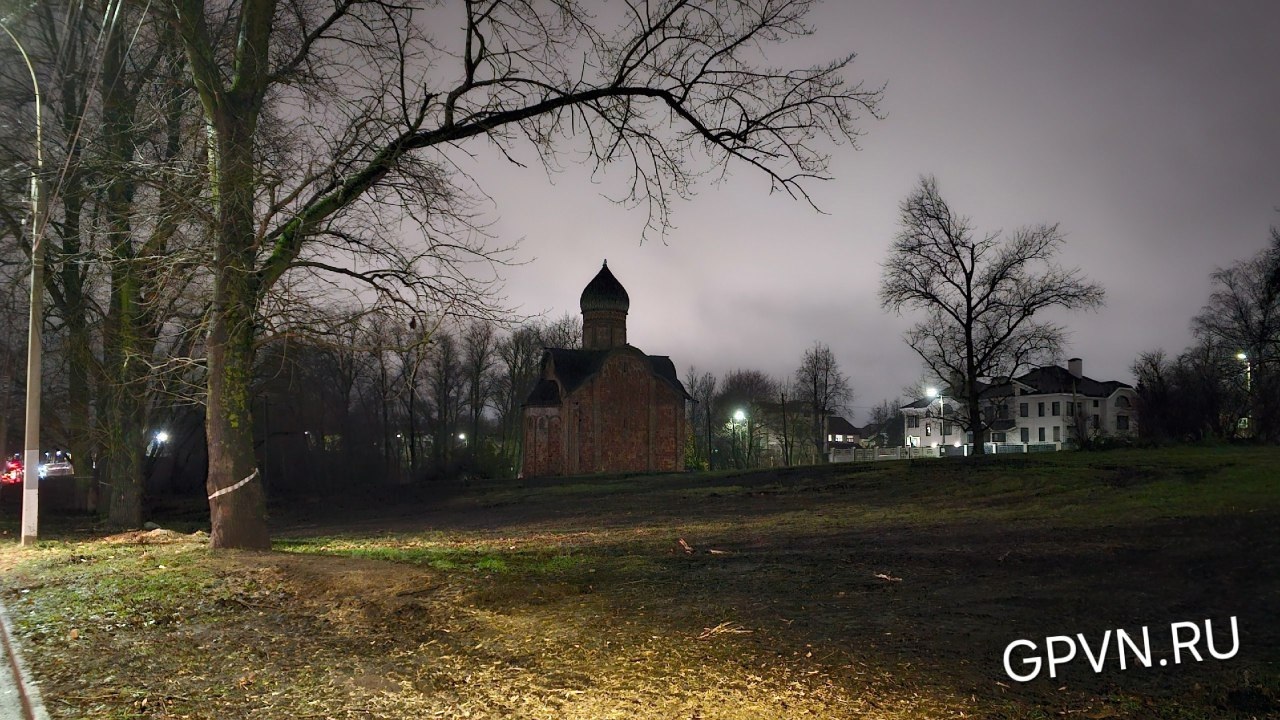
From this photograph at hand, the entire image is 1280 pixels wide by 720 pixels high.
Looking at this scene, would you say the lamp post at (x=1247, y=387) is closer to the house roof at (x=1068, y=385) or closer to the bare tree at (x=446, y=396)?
the house roof at (x=1068, y=385)

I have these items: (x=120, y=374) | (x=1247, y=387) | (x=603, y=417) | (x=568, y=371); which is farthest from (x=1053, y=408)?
(x=120, y=374)

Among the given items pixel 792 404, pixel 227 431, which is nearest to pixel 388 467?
pixel 792 404

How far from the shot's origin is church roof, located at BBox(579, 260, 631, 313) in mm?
63312

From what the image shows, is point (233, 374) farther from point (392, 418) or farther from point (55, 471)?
point (55, 471)

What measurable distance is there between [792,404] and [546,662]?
87.7 metres

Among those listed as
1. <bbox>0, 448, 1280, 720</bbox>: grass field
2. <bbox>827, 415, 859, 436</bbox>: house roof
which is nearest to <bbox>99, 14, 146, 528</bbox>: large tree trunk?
<bbox>0, 448, 1280, 720</bbox>: grass field

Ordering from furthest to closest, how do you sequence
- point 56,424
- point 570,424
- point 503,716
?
1. point 570,424
2. point 56,424
3. point 503,716

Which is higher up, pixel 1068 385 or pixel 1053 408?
pixel 1068 385

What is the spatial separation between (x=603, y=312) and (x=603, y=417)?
32.9ft

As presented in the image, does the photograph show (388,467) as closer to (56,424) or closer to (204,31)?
(56,424)

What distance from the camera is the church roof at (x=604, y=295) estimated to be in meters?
63.3

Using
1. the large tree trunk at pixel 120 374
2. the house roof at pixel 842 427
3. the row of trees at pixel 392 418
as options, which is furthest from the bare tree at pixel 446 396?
the house roof at pixel 842 427

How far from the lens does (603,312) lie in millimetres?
63438

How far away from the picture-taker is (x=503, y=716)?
5.12 metres
